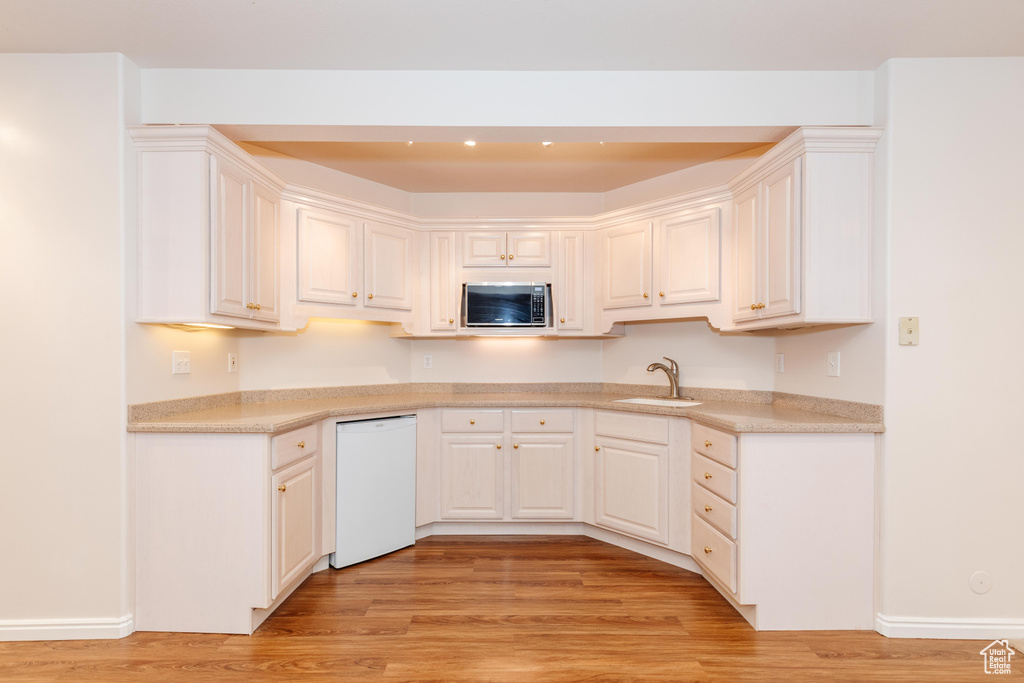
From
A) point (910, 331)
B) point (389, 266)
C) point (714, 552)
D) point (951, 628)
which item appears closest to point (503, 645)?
point (714, 552)

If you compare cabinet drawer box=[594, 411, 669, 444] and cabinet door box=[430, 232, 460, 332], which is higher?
cabinet door box=[430, 232, 460, 332]

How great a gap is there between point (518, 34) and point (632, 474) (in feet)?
7.67

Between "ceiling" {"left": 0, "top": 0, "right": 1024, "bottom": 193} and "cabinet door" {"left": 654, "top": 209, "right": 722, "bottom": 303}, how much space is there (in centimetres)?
60

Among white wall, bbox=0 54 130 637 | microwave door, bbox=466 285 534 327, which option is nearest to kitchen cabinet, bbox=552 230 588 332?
microwave door, bbox=466 285 534 327

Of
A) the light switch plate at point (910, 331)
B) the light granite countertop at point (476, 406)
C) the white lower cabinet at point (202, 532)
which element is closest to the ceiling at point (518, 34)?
the light switch plate at point (910, 331)

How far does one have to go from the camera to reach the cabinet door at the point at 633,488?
2963mm

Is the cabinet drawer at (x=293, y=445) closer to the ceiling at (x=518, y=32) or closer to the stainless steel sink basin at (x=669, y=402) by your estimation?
the ceiling at (x=518, y=32)

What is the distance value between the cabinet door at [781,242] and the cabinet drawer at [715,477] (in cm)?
78

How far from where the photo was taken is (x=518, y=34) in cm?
209

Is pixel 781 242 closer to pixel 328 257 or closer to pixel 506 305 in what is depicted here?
pixel 506 305

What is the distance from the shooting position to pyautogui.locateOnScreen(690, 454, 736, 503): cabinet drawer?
7.84ft

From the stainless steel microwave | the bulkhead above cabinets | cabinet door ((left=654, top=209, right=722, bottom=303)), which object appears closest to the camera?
the bulkhead above cabinets

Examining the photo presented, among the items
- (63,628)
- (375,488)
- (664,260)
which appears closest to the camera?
(63,628)

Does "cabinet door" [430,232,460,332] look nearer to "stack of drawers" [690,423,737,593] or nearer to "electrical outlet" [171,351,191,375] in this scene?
"electrical outlet" [171,351,191,375]
